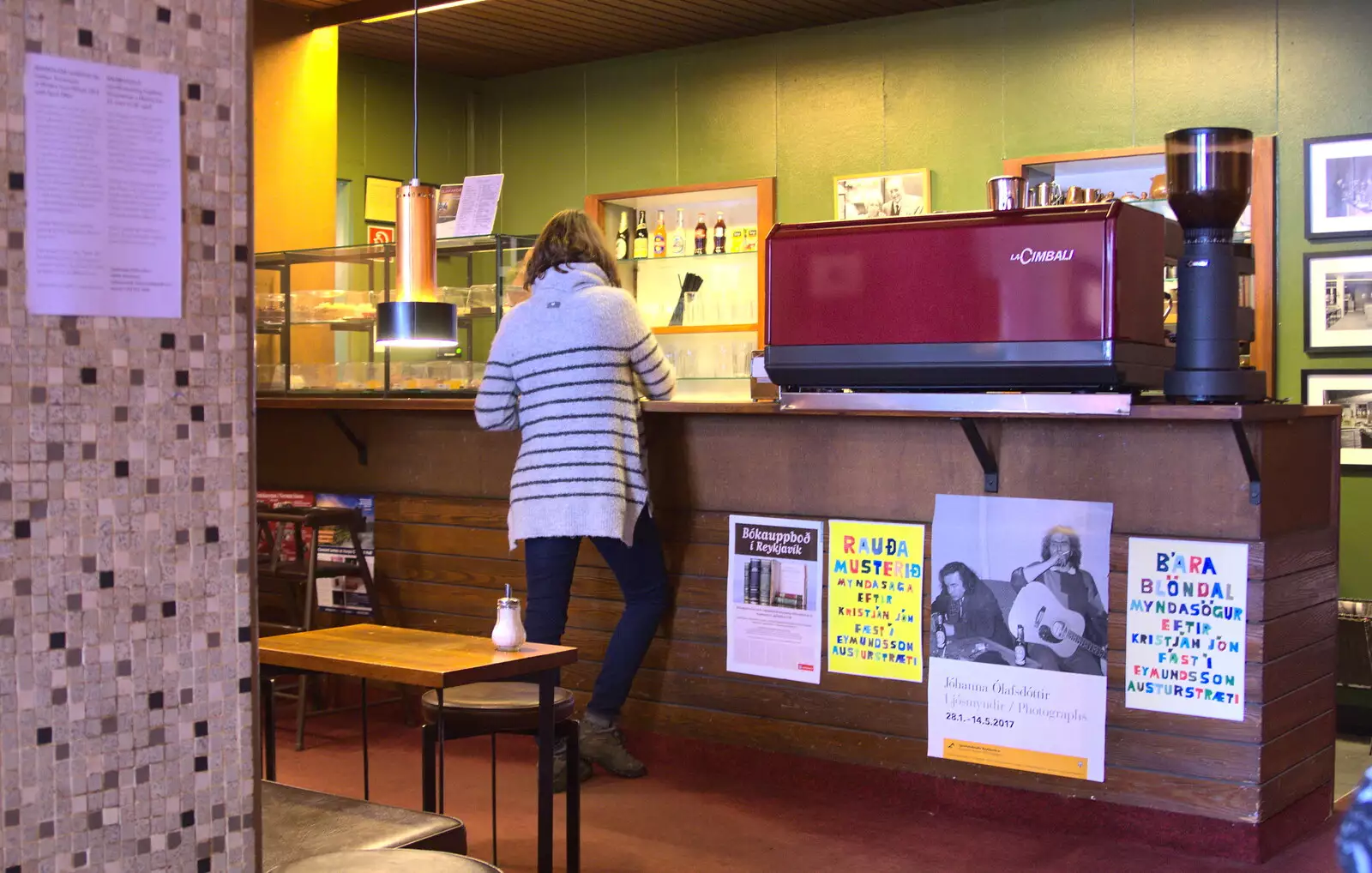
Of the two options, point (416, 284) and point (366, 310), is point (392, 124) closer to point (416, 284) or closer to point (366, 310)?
point (366, 310)

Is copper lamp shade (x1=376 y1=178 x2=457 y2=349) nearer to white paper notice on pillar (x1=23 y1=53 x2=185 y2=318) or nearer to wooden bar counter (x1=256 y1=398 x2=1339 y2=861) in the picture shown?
wooden bar counter (x1=256 y1=398 x2=1339 y2=861)

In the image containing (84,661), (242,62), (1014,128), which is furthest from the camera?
(1014,128)

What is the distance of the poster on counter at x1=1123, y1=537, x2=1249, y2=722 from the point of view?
3453mm

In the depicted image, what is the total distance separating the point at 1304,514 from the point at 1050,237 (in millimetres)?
1092

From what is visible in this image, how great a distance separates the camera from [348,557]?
5184 millimetres

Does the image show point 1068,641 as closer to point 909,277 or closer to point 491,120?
point 909,277

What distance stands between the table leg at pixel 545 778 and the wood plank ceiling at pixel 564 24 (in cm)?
396

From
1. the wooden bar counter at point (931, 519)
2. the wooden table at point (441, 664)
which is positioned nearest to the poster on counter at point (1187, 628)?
the wooden bar counter at point (931, 519)

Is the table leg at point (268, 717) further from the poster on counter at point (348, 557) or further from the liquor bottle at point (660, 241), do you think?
the liquor bottle at point (660, 241)

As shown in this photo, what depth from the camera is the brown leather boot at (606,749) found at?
4211mm

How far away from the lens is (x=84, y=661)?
1.33 m

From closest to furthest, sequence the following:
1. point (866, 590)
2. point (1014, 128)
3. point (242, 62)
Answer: point (242, 62) → point (866, 590) → point (1014, 128)

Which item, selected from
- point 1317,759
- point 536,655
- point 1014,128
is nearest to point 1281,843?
point 1317,759

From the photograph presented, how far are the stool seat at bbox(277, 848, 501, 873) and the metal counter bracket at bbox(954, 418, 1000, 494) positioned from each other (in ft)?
7.58
